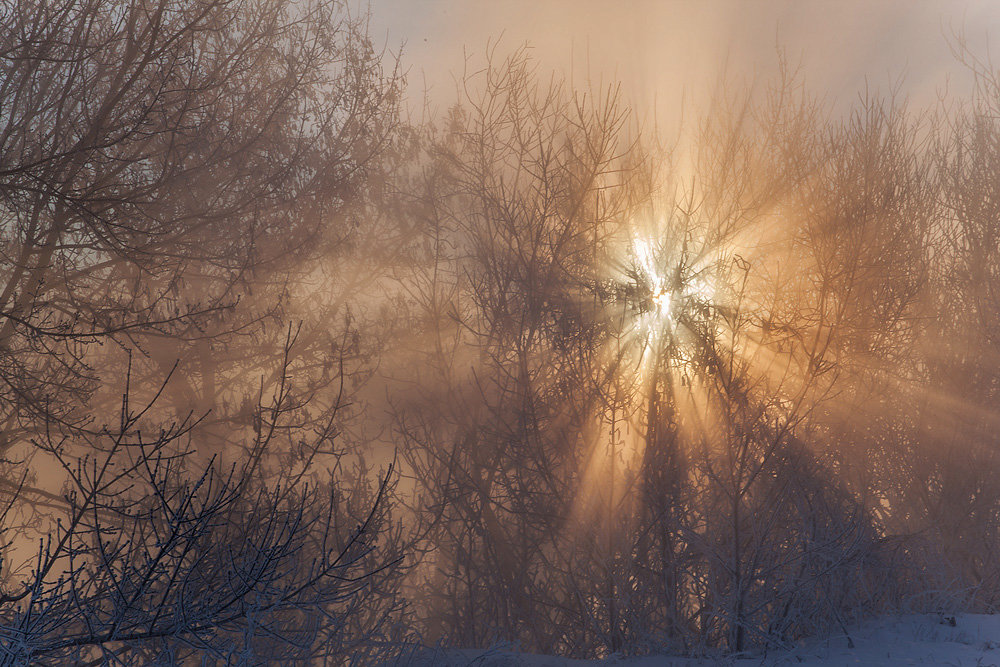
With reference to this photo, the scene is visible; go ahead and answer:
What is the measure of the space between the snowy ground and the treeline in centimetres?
31

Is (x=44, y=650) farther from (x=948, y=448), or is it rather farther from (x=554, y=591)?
(x=948, y=448)

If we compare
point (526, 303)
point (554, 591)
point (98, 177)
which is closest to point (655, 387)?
point (526, 303)

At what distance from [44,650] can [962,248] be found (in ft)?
45.8

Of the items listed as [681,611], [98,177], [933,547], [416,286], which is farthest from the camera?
[416,286]

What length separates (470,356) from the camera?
11094mm

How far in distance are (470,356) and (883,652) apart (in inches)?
272

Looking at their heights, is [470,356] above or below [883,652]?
above

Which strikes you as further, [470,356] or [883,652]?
[470,356]

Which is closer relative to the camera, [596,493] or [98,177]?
[98,177]

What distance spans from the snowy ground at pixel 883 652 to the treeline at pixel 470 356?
1.00ft

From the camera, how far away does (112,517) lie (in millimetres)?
7617

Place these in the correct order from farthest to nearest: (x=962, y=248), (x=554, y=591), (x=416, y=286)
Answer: (x=962, y=248)
(x=416, y=286)
(x=554, y=591)

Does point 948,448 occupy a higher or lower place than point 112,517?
higher

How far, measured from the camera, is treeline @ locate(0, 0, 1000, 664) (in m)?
5.33
